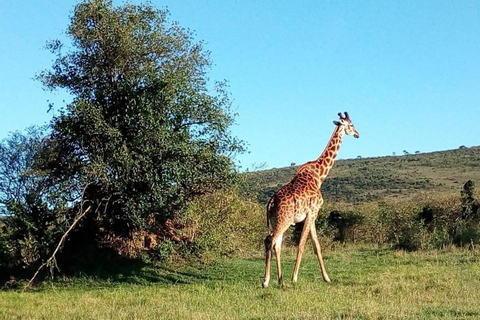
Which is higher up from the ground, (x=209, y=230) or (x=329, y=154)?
(x=329, y=154)

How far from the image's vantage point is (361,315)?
35.2 feet

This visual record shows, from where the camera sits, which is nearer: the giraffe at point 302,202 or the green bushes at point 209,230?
the giraffe at point 302,202

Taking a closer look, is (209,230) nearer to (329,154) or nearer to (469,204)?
(329,154)

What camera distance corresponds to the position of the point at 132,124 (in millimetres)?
18031

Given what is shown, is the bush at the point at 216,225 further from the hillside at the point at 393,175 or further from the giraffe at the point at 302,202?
the hillside at the point at 393,175

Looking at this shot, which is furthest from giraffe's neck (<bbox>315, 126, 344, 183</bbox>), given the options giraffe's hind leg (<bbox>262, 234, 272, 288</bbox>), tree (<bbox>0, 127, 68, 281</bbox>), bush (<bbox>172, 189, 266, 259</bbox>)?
tree (<bbox>0, 127, 68, 281</bbox>)

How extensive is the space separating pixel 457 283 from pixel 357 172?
60289mm

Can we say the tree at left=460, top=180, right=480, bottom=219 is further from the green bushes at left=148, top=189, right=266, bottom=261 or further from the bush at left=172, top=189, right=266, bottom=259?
the green bushes at left=148, top=189, right=266, bottom=261

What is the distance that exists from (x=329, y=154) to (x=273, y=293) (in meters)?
5.58

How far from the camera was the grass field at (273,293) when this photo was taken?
37.8ft

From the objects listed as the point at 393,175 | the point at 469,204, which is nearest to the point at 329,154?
the point at 469,204

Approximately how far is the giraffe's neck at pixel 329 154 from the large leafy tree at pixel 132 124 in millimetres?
2809

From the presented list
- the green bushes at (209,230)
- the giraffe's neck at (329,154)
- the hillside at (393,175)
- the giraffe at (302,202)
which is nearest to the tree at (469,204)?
the green bushes at (209,230)

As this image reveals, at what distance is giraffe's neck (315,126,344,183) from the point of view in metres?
18.0
